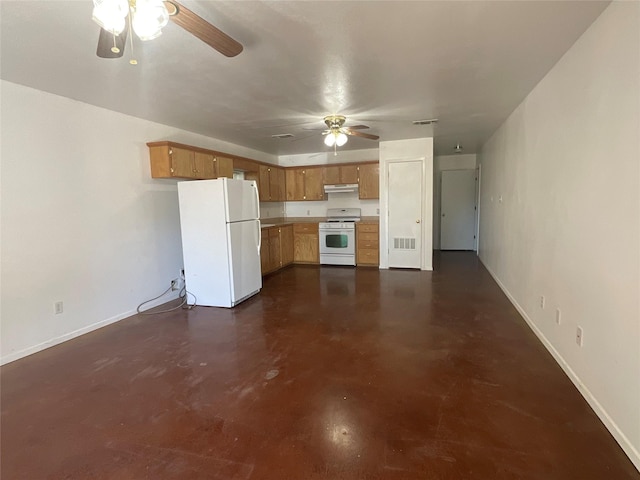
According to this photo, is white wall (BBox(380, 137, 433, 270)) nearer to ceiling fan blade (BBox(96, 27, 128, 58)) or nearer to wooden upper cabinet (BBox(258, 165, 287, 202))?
wooden upper cabinet (BBox(258, 165, 287, 202))

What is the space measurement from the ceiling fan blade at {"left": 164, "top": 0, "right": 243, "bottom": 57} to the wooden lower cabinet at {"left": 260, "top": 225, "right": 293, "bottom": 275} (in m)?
4.15

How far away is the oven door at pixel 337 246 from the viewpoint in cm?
654

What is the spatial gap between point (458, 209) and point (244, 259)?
5.83 metres

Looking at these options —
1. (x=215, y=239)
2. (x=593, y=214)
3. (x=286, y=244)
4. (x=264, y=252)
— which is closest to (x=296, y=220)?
(x=286, y=244)

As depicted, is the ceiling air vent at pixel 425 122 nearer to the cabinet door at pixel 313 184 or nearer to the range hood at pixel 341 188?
the range hood at pixel 341 188

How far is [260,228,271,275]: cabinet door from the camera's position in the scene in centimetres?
579

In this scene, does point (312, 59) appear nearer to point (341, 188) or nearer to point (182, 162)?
point (182, 162)

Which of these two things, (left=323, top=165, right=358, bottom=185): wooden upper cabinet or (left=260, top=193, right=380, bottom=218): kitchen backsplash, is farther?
(left=260, top=193, right=380, bottom=218): kitchen backsplash

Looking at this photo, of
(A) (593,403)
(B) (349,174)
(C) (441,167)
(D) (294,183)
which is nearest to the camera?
(A) (593,403)

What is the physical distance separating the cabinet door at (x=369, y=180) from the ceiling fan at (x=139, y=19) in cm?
513

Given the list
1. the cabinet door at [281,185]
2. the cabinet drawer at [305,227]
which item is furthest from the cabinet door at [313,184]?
the cabinet drawer at [305,227]

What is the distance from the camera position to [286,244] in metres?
6.73

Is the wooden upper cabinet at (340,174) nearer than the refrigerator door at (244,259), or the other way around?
the refrigerator door at (244,259)

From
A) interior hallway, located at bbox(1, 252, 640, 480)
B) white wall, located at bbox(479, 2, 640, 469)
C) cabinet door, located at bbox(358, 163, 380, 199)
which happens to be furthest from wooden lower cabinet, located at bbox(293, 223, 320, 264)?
white wall, located at bbox(479, 2, 640, 469)
